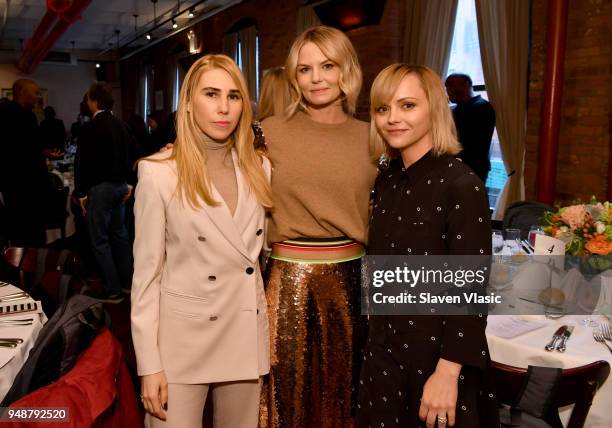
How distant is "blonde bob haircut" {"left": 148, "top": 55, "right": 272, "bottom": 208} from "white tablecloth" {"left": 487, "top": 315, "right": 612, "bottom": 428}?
3.16 ft

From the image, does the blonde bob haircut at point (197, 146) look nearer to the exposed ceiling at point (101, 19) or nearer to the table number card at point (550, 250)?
the table number card at point (550, 250)

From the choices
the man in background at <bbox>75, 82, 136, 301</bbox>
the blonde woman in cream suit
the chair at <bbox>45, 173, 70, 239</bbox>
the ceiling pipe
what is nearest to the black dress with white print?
the blonde woman in cream suit

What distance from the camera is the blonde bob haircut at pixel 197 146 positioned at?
4.88 ft

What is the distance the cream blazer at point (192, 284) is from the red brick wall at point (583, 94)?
3269 millimetres

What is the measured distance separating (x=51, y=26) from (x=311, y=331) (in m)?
8.33

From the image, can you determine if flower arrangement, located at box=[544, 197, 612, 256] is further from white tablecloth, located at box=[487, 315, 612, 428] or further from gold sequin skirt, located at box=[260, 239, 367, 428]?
gold sequin skirt, located at box=[260, 239, 367, 428]

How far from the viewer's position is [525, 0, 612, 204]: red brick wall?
3.81 meters

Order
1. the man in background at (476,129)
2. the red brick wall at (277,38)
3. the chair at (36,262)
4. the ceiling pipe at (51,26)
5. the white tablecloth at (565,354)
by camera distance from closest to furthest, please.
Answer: the white tablecloth at (565,354) < the chair at (36,262) < the man in background at (476,129) < the ceiling pipe at (51,26) < the red brick wall at (277,38)

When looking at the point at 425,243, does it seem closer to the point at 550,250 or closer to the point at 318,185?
the point at 318,185

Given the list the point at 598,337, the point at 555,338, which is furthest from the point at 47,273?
the point at 598,337

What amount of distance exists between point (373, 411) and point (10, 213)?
406 cm

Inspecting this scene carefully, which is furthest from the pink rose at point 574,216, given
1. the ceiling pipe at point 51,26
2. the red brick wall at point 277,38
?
the ceiling pipe at point 51,26

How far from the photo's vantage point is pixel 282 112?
6.75 ft

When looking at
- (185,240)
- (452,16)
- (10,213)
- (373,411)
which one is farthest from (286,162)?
→ (452,16)
